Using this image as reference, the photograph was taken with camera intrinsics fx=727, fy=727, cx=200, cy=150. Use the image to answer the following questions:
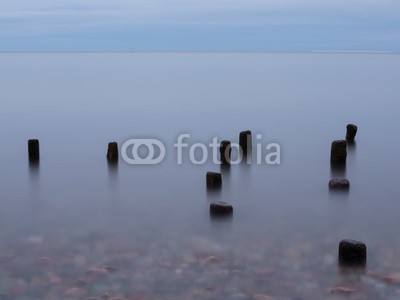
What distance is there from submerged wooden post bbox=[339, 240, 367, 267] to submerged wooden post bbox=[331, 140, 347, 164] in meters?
5.98

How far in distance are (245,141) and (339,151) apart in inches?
82.7

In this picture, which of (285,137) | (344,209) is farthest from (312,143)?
(344,209)

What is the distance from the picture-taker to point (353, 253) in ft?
27.1

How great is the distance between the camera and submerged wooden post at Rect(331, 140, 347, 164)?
14.1 metres

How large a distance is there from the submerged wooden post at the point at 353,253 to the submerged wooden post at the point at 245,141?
693 cm

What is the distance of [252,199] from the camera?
12078mm

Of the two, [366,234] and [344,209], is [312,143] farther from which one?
[366,234]

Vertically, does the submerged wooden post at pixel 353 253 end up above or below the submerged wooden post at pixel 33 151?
below

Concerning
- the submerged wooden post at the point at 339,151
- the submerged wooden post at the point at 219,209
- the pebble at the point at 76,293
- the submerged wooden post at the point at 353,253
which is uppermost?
the submerged wooden post at the point at 339,151

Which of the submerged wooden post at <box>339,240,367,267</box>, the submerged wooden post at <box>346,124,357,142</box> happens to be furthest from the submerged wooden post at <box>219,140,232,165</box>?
the submerged wooden post at <box>339,240,367,267</box>

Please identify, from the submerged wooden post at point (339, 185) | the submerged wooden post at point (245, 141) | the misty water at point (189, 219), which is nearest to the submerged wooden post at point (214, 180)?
the misty water at point (189, 219)

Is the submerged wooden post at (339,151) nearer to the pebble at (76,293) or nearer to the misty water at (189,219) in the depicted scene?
the misty water at (189,219)

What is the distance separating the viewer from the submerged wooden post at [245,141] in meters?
15.2

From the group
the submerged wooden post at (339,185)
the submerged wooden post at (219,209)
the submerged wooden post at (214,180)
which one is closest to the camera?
the submerged wooden post at (219,209)
